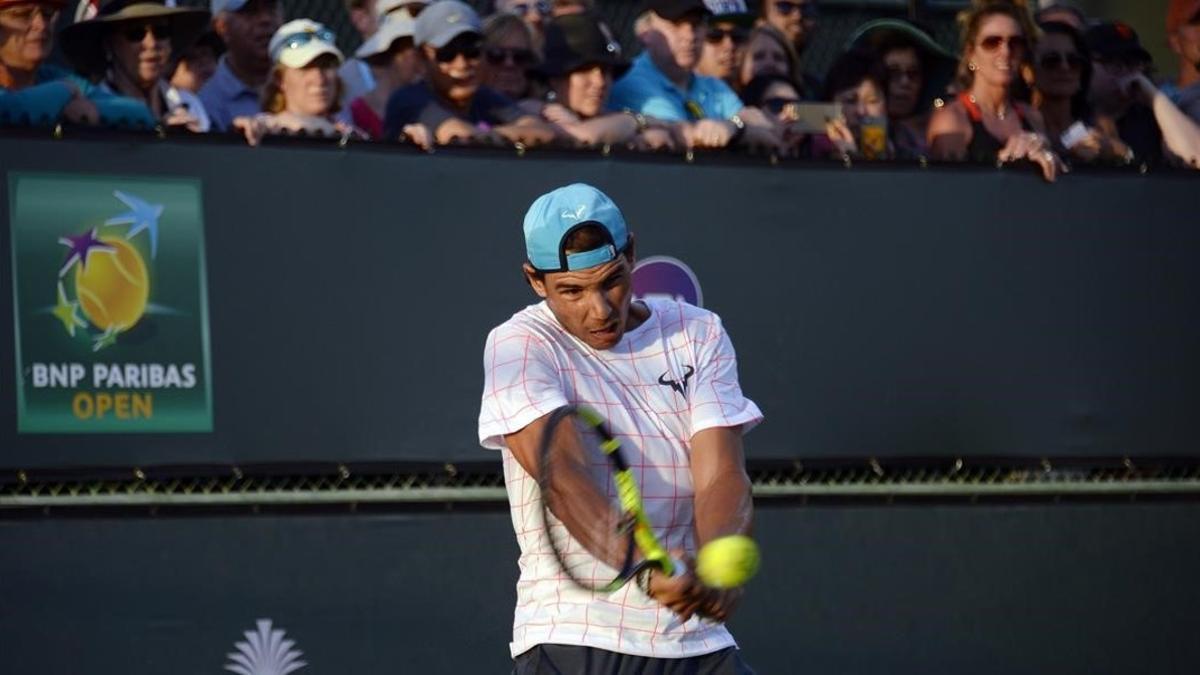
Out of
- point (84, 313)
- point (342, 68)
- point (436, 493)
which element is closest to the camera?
point (84, 313)

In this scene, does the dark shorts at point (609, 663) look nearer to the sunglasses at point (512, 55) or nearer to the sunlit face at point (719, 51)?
the sunglasses at point (512, 55)

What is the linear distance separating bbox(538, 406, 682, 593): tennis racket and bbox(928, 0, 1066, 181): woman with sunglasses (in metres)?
4.26

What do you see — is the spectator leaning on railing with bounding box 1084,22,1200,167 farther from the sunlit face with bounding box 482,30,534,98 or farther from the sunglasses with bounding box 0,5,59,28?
the sunglasses with bounding box 0,5,59,28

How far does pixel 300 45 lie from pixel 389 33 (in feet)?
2.49

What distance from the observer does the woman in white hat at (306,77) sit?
728 cm

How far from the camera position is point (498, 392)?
4152 mm

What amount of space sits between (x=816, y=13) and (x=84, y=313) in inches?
215

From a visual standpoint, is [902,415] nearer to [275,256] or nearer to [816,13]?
[275,256]

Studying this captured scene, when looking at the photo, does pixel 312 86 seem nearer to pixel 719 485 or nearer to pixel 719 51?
pixel 719 51

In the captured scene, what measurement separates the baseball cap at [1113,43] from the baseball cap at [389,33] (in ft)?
11.3

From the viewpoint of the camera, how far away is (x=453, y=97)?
7.57m

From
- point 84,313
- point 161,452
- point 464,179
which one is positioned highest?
point 464,179

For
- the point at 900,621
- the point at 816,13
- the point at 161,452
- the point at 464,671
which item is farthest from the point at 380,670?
the point at 816,13

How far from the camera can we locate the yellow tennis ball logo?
656 centimetres
